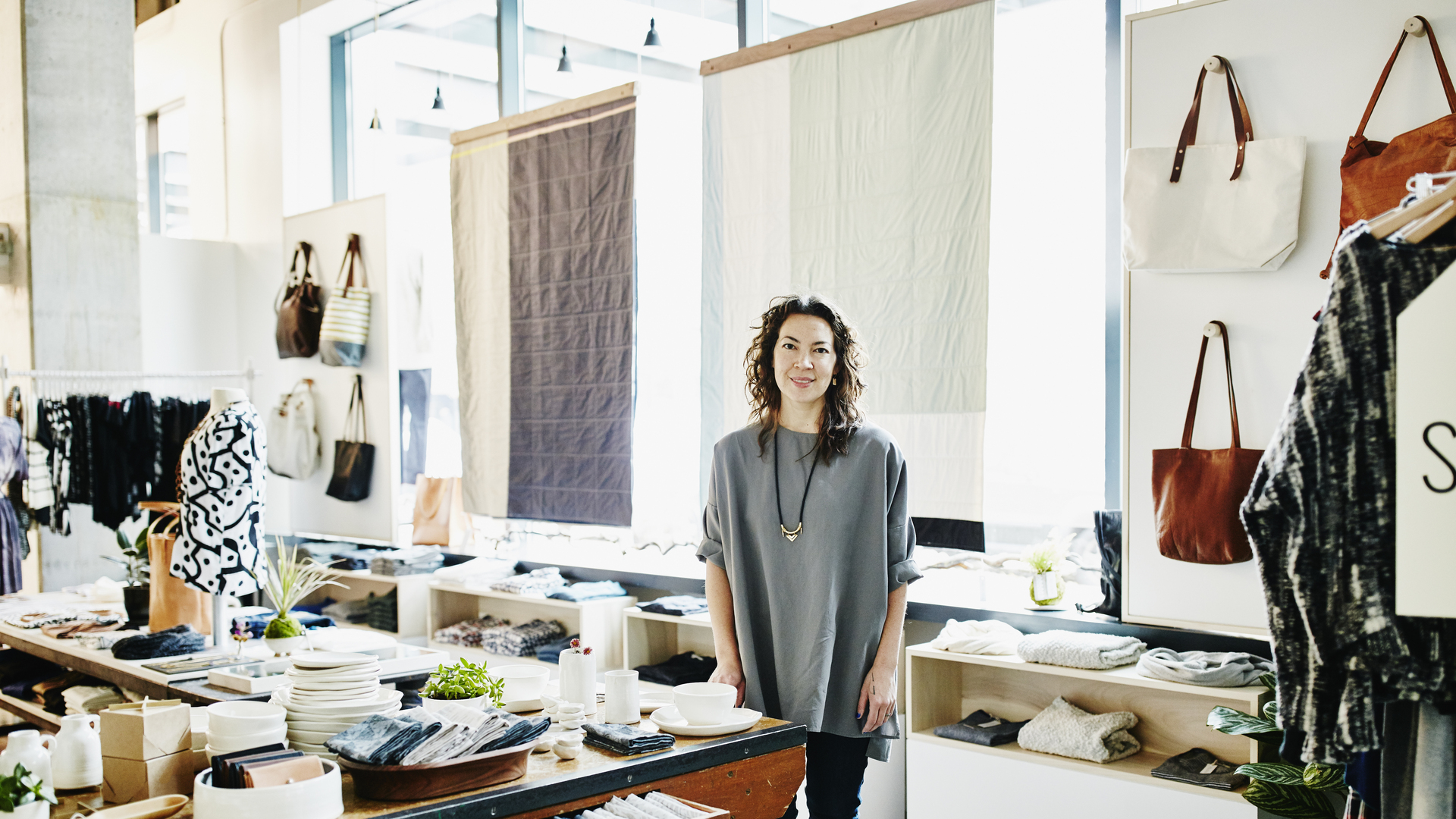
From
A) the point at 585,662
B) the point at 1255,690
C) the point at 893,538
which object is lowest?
the point at 1255,690

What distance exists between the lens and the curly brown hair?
2.64m

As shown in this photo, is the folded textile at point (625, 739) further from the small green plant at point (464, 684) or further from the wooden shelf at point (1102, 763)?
the wooden shelf at point (1102, 763)

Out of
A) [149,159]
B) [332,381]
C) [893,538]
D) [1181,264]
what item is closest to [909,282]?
[1181,264]

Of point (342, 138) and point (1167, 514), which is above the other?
point (342, 138)

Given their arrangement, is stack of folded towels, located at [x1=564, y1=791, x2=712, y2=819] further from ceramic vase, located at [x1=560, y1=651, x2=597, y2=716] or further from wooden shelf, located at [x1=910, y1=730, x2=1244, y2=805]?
wooden shelf, located at [x1=910, y1=730, x2=1244, y2=805]

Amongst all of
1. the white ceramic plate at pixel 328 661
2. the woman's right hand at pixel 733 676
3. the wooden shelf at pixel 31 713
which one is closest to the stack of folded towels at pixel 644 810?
the white ceramic plate at pixel 328 661

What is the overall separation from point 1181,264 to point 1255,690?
1074 mm

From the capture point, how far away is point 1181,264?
9.56 ft

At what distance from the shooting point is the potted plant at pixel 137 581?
4098mm

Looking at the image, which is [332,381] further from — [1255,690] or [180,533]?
[1255,690]

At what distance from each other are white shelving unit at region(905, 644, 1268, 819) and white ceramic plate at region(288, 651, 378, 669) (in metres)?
1.75

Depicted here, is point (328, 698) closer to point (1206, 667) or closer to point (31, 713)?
point (1206, 667)

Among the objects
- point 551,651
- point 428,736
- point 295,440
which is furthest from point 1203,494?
point 295,440

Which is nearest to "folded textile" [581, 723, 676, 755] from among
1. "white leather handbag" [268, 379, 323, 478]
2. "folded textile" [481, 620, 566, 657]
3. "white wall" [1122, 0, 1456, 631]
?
"white wall" [1122, 0, 1456, 631]
